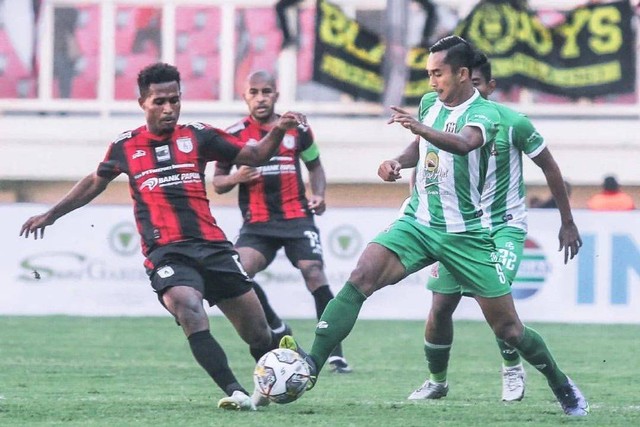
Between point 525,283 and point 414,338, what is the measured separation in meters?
2.51

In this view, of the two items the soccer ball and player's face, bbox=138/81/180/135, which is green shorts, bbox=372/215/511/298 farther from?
player's face, bbox=138/81/180/135

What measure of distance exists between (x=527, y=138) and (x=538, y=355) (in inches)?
50.9

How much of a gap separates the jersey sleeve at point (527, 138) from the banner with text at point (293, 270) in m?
7.93

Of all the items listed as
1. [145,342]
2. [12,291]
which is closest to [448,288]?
[145,342]

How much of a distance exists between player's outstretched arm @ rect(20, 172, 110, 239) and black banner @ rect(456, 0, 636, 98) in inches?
701

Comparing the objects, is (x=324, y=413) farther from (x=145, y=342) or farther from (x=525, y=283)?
(x=525, y=283)

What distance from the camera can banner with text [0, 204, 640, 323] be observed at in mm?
16422

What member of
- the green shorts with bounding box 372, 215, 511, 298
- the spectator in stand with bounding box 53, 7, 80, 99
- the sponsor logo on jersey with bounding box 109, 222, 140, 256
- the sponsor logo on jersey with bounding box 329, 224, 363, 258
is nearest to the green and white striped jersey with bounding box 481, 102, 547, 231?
the green shorts with bounding box 372, 215, 511, 298

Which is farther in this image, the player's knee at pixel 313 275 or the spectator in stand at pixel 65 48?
the spectator in stand at pixel 65 48

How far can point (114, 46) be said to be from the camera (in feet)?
88.1

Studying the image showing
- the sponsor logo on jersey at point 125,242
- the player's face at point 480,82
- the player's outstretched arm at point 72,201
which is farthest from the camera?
the sponsor logo on jersey at point 125,242

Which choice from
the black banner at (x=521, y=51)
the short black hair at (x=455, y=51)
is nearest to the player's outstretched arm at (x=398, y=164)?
the short black hair at (x=455, y=51)

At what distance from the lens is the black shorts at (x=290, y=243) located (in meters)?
11.2

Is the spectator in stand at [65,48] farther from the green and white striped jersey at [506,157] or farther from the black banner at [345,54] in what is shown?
the green and white striped jersey at [506,157]
